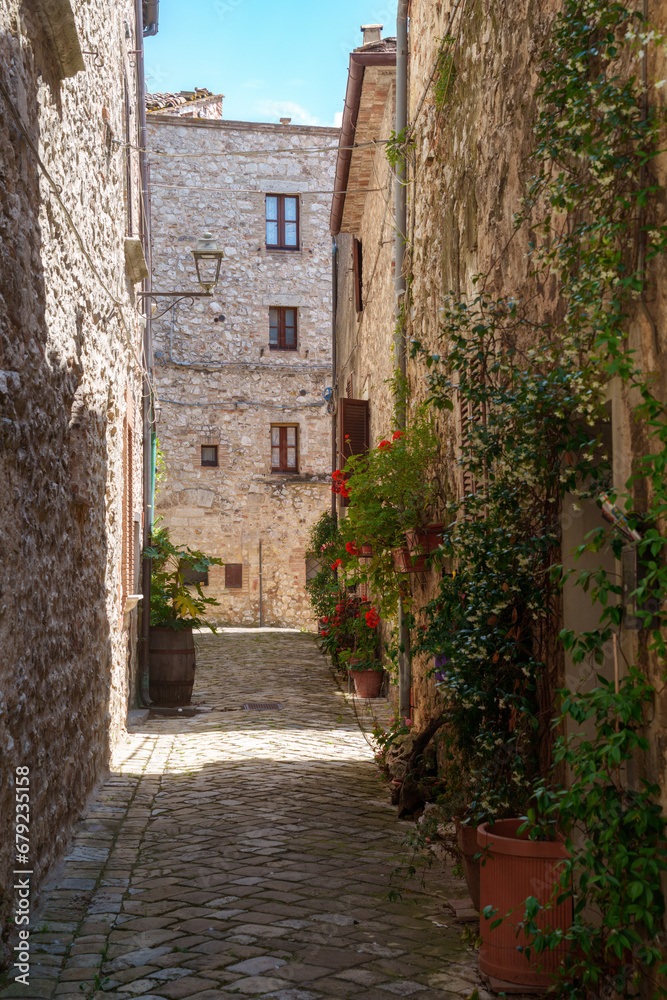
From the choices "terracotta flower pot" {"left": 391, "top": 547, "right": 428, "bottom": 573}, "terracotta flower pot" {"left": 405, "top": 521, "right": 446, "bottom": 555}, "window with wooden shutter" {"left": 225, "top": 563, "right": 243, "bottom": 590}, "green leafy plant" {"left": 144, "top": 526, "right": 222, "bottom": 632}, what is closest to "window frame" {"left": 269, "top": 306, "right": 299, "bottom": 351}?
"window with wooden shutter" {"left": 225, "top": 563, "right": 243, "bottom": 590}

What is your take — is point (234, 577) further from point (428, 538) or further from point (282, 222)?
point (428, 538)

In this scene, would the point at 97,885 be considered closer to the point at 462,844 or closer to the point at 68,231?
the point at 462,844

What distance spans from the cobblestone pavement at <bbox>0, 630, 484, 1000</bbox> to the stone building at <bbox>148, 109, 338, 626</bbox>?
467 inches

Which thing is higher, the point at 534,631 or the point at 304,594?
the point at 534,631

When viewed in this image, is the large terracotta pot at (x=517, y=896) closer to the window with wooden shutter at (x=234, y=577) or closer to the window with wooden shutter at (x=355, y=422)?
the window with wooden shutter at (x=355, y=422)

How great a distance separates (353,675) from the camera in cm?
974

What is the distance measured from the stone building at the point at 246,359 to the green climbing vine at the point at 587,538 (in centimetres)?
1512

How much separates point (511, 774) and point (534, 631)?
56 cm

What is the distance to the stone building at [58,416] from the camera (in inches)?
137

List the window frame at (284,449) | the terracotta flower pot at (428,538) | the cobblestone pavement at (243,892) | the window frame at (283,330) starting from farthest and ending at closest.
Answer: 1. the window frame at (283,330)
2. the window frame at (284,449)
3. the terracotta flower pot at (428,538)
4. the cobblestone pavement at (243,892)

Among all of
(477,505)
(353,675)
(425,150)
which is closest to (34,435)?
(477,505)

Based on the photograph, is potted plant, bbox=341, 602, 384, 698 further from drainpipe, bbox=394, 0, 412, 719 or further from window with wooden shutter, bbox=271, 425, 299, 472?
window with wooden shutter, bbox=271, 425, 299, 472

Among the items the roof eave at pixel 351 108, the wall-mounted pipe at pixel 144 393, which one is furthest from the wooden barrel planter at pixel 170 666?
the roof eave at pixel 351 108

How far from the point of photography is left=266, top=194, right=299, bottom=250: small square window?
19828 millimetres
